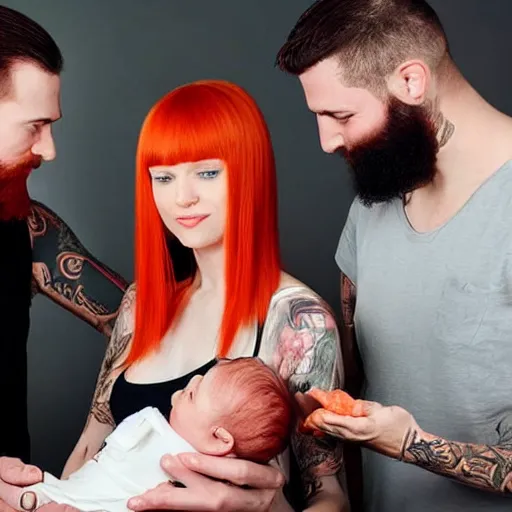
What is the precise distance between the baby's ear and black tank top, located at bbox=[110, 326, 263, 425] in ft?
0.55

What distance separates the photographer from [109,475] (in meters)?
2.12

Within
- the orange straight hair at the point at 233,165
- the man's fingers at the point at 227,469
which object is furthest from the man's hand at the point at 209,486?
the orange straight hair at the point at 233,165

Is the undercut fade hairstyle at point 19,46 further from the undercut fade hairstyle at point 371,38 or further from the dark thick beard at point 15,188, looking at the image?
the undercut fade hairstyle at point 371,38

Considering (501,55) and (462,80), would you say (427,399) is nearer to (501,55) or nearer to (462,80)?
(462,80)

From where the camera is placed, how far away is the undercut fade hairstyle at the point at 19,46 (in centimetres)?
242

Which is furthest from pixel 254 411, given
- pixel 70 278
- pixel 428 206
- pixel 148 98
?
pixel 148 98

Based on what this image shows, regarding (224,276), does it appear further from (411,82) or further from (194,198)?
(411,82)

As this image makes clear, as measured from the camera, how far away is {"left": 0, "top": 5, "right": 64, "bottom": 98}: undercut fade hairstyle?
2.42m

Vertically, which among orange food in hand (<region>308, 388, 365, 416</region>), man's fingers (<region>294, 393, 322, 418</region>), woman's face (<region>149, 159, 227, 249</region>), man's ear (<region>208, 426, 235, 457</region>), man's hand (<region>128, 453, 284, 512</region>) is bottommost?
man's hand (<region>128, 453, 284, 512</region>)

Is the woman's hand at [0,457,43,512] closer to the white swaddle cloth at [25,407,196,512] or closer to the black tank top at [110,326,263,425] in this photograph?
the white swaddle cloth at [25,407,196,512]

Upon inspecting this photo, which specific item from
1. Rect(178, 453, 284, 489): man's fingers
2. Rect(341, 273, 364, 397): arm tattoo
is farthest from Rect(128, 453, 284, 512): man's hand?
Rect(341, 273, 364, 397): arm tattoo

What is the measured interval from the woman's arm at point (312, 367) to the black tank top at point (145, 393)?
0.06m

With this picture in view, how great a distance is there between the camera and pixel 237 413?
208 centimetres

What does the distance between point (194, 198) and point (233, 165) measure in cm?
10
